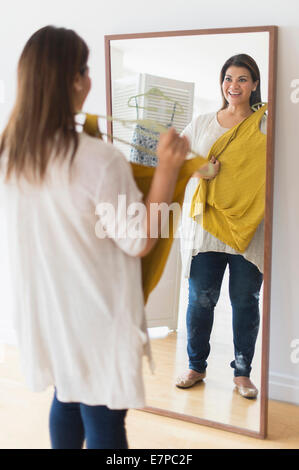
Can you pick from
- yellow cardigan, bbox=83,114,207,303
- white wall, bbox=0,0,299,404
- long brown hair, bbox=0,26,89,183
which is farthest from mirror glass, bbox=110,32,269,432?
long brown hair, bbox=0,26,89,183

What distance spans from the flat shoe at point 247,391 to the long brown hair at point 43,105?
1361 millimetres

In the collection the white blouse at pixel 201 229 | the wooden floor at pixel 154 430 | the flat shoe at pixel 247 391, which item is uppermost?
the white blouse at pixel 201 229

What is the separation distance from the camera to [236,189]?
1.89m

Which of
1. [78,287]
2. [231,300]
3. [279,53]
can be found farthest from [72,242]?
[279,53]

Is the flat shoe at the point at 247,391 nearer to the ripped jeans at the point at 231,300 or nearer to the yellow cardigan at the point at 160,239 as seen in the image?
the ripped jeans at the point at 231,300

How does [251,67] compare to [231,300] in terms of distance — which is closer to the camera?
[251,67]

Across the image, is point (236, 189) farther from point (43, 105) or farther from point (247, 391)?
point (43, 105)

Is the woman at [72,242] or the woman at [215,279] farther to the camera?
the woman at [215,279]

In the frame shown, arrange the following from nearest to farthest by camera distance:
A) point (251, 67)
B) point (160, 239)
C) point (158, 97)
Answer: point (160, 239), point (251, 67), point (158, 97)

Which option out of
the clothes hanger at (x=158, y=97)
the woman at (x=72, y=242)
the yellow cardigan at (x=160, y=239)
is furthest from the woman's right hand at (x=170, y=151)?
the clothes hanger at (x=158, y=97)

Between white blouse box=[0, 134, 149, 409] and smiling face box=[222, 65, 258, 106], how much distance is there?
1006 mm

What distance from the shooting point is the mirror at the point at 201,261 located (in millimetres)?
1872

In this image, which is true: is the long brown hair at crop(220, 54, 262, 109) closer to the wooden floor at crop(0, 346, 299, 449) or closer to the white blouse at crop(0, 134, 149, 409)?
the white blouse at crop(0, 134, 149, 409)

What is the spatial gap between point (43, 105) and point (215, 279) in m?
1.18
